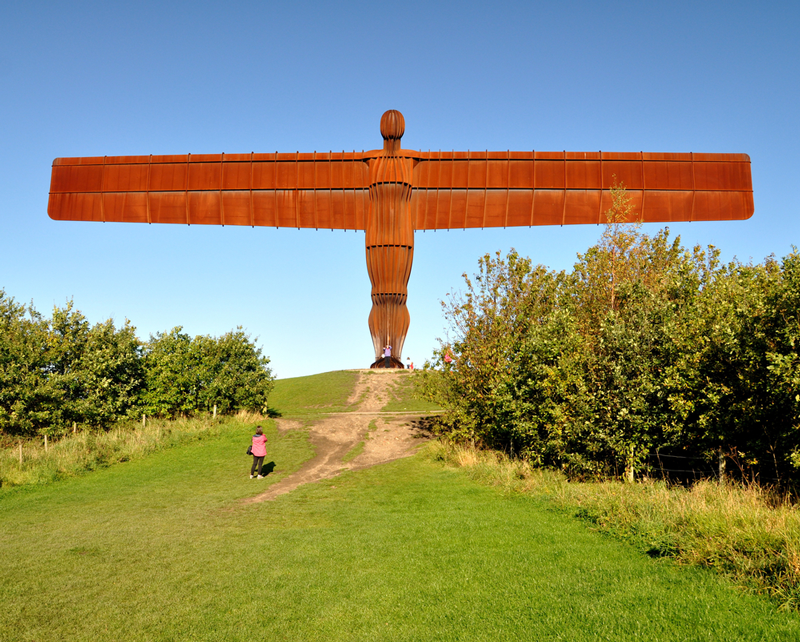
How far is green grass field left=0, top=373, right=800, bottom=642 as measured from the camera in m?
6.84

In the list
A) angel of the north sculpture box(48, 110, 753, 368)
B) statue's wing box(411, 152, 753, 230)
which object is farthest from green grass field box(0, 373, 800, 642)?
statue's wing box(411, 152, 753, 230)

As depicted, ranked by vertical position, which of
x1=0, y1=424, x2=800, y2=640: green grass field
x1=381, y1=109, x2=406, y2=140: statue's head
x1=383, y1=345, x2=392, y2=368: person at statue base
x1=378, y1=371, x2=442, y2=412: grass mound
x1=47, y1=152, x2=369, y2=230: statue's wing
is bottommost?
x1=0, y1=424, x2=800, y2=640: green grass field

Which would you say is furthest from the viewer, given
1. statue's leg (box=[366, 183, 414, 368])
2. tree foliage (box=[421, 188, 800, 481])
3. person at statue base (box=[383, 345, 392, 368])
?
person at statue base (box=[383, 345, 392, 368])

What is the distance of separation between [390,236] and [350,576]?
1015 inches

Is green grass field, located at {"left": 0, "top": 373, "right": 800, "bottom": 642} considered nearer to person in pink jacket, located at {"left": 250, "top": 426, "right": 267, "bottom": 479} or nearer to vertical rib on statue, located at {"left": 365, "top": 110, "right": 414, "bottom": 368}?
person in pink jacket, located at {"left": 250, "top": 426, "right": 267, "bottom": 479}

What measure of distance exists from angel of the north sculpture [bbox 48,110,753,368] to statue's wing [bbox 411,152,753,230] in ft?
0.18

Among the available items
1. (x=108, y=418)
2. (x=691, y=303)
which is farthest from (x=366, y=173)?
(x=691, y=303)

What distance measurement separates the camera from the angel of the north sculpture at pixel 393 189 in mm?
31547

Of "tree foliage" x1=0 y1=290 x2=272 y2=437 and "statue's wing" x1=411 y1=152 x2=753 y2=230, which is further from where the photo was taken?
"statue's wing" x1=411 y1=152 x2=753 y2=230

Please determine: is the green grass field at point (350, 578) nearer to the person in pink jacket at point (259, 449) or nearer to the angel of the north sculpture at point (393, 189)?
the person in pink jacket at point (259, 449)

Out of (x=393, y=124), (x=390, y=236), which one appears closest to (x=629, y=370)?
(x=390, y=236)

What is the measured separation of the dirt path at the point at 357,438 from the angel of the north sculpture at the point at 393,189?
8203 mm

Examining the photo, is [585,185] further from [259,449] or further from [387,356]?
[259,449]

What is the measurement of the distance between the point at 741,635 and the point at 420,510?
7.91 m
